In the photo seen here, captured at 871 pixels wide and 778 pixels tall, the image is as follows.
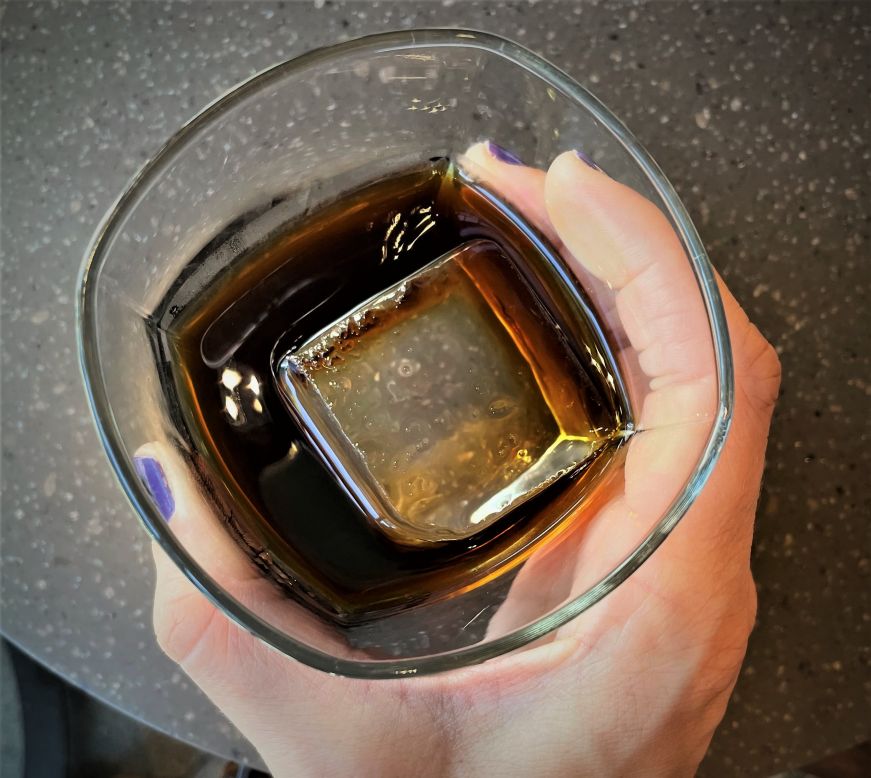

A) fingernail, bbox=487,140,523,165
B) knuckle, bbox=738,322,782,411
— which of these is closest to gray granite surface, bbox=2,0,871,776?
knuckle, bbox=738,322,782,411

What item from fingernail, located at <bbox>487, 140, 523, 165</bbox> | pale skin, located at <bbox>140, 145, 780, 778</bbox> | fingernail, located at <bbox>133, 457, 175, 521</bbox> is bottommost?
pale skin, located at <bbox>140, 145, 780, 778</bbox>

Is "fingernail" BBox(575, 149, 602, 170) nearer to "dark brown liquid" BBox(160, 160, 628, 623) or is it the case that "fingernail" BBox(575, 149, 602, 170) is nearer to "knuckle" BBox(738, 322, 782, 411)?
"dark brown liquid" BBox(160, 160, 628, 623)

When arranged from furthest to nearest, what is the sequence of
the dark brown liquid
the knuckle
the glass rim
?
1. the knuckle
2. the dark brown liquid
3. the glass rim

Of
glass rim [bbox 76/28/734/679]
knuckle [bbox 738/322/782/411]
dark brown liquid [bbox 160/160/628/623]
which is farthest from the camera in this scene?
knuckle [bbox 738/322/782/411]

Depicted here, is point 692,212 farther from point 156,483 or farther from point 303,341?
point 156,483

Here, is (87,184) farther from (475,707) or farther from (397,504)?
(475,707)

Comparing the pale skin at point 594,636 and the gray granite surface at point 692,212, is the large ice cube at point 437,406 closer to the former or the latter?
the pale skin at point 594,636

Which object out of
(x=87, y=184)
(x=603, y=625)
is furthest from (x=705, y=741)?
(x=87, y=184)

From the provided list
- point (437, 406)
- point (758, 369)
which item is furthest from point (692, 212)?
point (437, 406)
